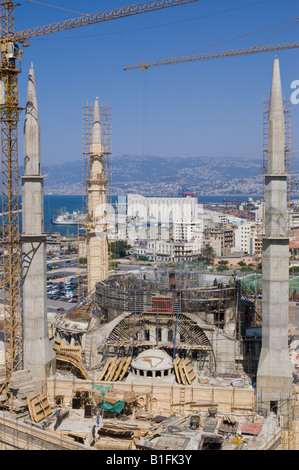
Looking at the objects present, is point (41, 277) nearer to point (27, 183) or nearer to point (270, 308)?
point (27, 183)

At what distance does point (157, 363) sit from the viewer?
89.9ft

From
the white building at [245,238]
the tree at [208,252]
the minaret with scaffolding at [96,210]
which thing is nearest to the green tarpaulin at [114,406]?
the minaret with scaffolding at [96,210]

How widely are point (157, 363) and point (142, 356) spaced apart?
100 cm

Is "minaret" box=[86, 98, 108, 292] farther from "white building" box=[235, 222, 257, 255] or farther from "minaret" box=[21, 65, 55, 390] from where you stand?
"white building" box=[235, 222, 257, 255]

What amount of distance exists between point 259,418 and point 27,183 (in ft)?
48.4

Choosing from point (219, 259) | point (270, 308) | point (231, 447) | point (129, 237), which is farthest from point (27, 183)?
point (129, 237)

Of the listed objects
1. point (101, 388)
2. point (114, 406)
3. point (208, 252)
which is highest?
point (208, 252)

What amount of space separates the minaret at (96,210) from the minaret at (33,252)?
14.2 meters

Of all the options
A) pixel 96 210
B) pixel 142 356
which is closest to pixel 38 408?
pixel 142 356

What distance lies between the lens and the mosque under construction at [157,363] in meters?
23.2

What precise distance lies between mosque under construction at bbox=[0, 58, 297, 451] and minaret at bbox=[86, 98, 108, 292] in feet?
25.6

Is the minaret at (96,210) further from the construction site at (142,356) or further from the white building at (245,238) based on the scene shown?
the white building at (245,238)

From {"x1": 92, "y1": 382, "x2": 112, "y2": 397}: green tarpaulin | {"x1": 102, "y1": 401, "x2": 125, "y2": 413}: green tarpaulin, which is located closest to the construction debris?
{"x1": 92, "y1": 382, "x2": 112, "y2": 397}: green tarpaulin

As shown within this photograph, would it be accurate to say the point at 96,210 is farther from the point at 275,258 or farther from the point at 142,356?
the point at 275,258
